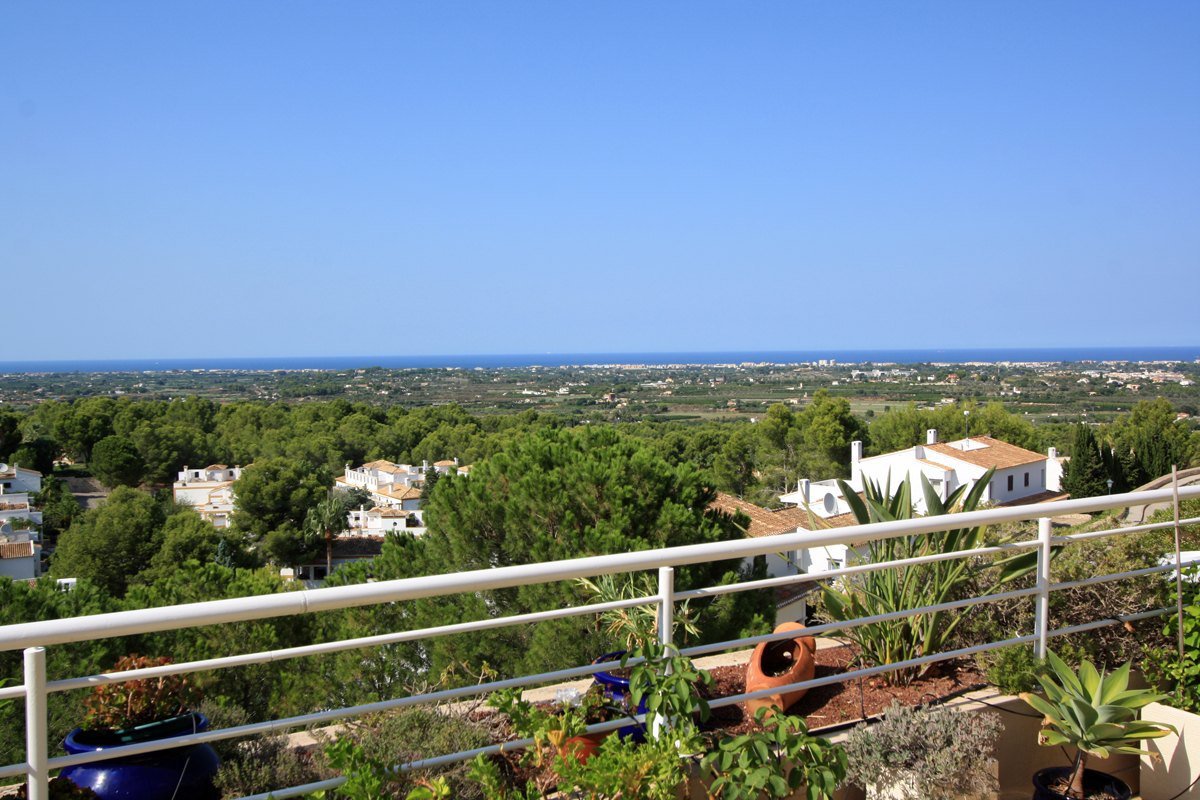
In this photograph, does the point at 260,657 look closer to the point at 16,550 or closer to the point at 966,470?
the point at 966,470

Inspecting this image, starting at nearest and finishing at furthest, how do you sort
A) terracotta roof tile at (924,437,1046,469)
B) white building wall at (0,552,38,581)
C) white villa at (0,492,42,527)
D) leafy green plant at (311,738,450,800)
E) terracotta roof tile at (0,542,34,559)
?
leafy green plant at (311,738,450,800) → terracotta roof tile at (924,437,1046,469) → white building wall at (0,552,38,581) → terracotta roof tile at (0,542,34,559) → white villa at (0,492,42,527)

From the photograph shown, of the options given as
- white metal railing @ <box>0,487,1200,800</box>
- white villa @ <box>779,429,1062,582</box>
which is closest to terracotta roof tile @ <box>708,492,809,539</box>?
white villa @ <box>779,429,1062,582</box>

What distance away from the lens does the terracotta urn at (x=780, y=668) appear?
2.68 meters

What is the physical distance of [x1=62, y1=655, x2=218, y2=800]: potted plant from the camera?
186cm

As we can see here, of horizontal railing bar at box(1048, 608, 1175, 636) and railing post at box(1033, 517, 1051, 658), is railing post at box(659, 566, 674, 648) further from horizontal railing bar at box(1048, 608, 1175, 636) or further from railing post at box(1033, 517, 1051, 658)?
horizontal railing bar at box(1048, 608, 1175, 636)

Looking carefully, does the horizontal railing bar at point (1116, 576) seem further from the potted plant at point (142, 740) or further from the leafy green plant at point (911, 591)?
the potted plant at point (142, 740)

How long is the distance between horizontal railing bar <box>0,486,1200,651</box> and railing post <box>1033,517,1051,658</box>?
0.11 m

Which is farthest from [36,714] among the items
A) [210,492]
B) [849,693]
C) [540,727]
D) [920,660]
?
[210,492]

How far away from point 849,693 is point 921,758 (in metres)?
0.72

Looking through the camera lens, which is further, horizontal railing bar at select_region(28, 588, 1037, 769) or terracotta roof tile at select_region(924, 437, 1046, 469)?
terracotta roof tile at select_region(924, 437, 1046, 469)

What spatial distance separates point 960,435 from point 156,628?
1690 inches

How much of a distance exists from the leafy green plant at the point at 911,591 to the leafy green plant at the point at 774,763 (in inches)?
46.3

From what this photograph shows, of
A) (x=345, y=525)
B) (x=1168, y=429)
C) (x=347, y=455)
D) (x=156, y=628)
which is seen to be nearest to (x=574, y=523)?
(x=156, y=628)

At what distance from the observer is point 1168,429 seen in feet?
118
